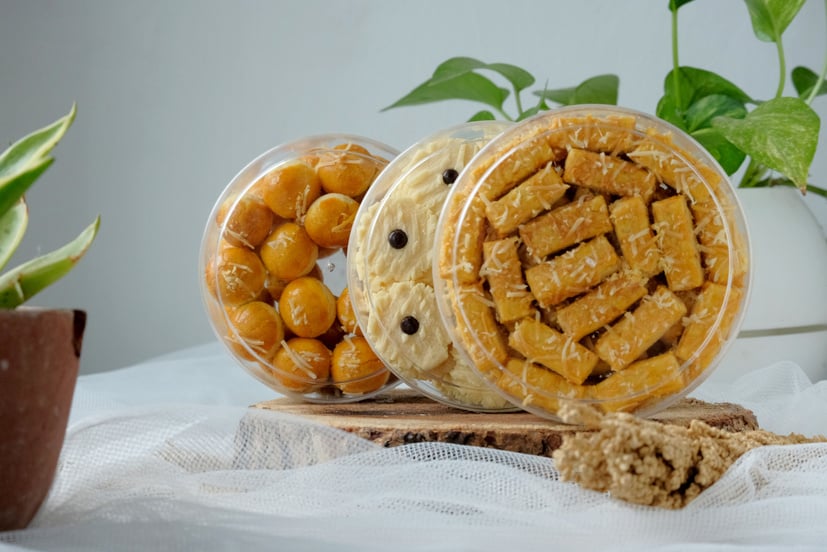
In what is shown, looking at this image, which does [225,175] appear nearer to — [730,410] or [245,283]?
[245,283]

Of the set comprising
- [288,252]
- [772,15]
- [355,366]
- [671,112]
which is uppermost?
[772,15]

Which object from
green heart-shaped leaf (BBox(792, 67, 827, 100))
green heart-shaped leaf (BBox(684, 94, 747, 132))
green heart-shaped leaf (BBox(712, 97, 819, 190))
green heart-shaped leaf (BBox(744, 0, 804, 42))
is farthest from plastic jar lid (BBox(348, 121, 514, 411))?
green heart-shaped leaf (BBox(792, 67, 827, 100))

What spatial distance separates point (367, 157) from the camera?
958 millimetres

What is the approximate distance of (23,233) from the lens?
0.53 metres

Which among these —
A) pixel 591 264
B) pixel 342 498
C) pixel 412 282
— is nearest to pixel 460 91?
pixel 412 282

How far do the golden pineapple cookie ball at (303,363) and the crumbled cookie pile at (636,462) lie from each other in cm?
37

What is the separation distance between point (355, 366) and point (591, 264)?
0.93ft

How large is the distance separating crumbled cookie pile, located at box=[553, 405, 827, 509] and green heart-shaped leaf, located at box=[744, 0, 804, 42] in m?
0.82

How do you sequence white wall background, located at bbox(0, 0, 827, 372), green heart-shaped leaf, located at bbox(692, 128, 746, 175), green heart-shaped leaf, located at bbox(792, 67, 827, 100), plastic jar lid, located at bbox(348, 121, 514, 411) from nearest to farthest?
1. plastic jar lid, located at bbox(348, 121, 514, 411)
2. green heart-shaped leaf, located at bbox(692, 128, 746, 175)
3. green heart-shaped leaf, located at bbox(792, 67, 827, 100)
4. white wall background, located at bbox(0, 0, 827, 372)

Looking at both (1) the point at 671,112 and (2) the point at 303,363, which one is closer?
(2) the point at 303,363

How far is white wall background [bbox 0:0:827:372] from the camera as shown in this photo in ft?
6.33

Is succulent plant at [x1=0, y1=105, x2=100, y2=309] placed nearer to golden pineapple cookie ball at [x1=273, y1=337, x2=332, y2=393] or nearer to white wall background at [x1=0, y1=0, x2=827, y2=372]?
golden pineapple cookie ball at [x1=273, y1=337, x2=332, y2=393]

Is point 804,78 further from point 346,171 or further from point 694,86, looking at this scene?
point 346,171

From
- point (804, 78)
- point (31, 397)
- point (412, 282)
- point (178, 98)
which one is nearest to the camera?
point (31, 397)
